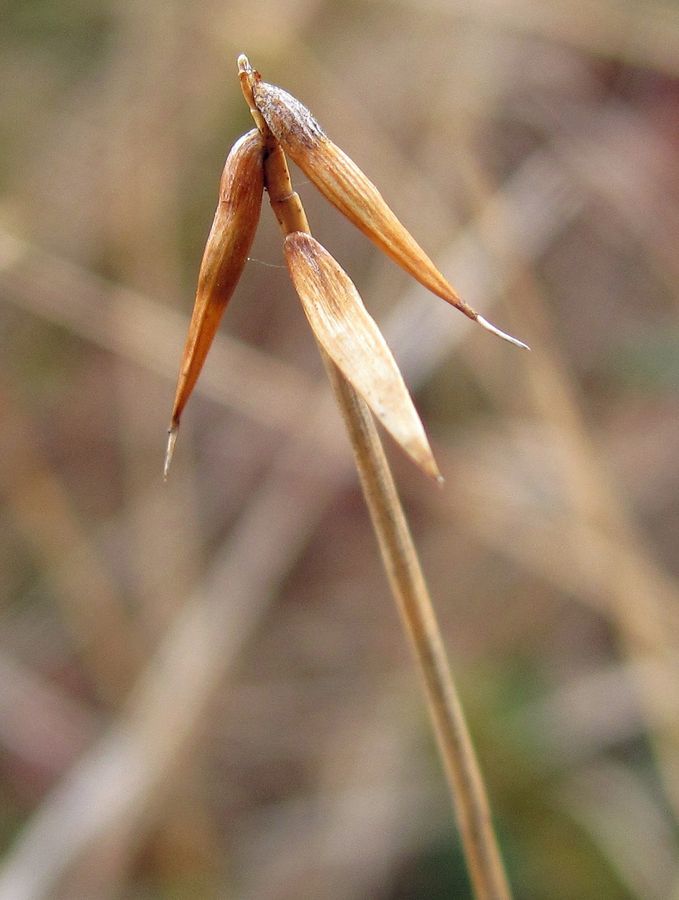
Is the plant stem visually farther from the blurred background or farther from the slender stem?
the blurred background

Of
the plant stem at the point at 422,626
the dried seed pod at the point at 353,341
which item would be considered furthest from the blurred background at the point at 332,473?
the dried seed pod at the point at 353,341

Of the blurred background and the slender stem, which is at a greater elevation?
the blurred background

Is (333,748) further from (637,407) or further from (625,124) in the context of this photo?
(625,124)

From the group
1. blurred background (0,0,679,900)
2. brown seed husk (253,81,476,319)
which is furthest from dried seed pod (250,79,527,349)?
blurred background (0,0,679,900)


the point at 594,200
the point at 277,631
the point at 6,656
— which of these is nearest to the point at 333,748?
the point at 277,631

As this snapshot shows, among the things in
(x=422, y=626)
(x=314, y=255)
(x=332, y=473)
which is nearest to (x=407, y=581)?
(x=422, y=626)

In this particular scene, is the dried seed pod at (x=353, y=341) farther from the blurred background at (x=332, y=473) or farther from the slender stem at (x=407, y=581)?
the blurred background at (x=332, y=473)

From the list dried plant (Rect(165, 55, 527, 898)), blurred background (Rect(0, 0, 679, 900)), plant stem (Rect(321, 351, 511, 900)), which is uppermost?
blurred background (Rect(0, 0, 679, 900))
